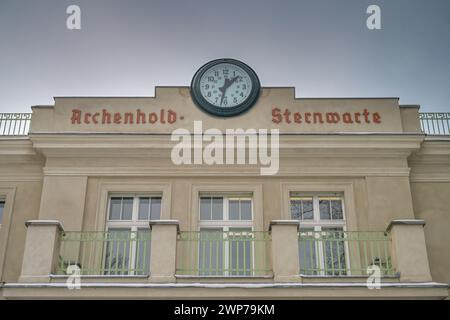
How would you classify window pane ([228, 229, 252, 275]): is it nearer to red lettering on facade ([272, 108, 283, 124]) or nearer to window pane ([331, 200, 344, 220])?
window pane ([331, 200, 344, 220])

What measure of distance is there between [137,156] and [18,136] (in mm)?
2534

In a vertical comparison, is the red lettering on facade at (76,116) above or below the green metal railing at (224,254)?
above

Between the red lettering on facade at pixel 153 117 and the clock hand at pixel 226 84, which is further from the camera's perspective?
the clock hand at pixel 226 84

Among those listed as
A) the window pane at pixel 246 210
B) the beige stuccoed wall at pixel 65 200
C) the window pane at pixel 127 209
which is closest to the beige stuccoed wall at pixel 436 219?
the window pane at pixel 246 210

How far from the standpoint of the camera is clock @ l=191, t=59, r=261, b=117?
42.9 feet

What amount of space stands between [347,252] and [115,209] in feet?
15.3

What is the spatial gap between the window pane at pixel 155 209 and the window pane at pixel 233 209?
142cm

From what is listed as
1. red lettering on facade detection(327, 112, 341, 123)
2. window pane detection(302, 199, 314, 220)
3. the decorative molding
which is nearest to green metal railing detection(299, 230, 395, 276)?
window pane detection(302, 199, 314, 220)

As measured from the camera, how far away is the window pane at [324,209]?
1230cm

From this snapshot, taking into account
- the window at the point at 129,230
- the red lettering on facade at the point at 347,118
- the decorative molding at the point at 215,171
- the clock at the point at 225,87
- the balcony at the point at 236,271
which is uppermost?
the clock at the point at 225,87

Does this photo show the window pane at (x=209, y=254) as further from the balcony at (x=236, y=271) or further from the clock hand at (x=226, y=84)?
the clock hand at (x=226, y=84)
